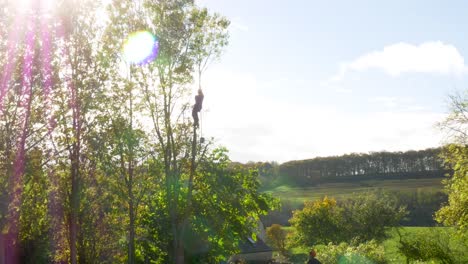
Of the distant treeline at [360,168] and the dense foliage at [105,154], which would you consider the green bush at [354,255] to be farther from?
the distant treeline at [360,168]

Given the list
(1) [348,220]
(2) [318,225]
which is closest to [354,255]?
(1) [348,220]

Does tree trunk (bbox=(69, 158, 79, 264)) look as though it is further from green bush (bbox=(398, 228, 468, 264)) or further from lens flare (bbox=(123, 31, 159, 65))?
green bush (bbox=(398, 228, 468, 264))

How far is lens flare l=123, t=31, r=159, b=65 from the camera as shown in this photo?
20.1m

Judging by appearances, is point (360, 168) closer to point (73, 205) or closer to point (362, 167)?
point (362, 167)

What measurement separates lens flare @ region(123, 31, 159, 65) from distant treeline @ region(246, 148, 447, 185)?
348 ft

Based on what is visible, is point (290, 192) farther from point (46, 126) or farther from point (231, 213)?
point (46, 126)

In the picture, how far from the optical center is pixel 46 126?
16422 millimetres

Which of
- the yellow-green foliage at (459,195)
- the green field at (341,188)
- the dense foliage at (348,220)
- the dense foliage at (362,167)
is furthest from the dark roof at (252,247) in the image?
the dense foliage at (362,167)

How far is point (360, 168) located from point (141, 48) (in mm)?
123654

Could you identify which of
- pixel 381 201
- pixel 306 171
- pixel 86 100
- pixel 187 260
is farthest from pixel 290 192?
pixel 86 100

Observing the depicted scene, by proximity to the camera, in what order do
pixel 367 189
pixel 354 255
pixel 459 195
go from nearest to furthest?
pixel 459 195, pixel 354 255, pixel 367 189

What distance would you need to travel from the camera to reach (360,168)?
13612cm

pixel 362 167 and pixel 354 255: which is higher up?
pixel 362 167

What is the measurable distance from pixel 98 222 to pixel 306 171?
124m
